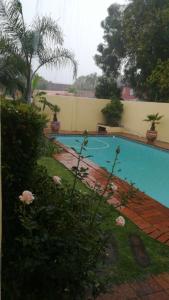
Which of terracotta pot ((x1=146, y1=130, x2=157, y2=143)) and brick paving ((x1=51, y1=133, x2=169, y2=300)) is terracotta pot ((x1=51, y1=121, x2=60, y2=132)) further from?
brick paving ((x1=51, y1=133, x2=169, y2=300))

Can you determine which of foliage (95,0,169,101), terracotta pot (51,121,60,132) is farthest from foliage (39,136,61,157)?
foliage (95,0,169,101)

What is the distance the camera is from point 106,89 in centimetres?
1536

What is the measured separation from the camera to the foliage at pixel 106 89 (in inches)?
600

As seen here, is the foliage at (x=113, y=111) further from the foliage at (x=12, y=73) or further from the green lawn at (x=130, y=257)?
the green lawn at (x=130, y=257)

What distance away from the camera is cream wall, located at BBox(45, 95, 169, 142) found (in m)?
12.7

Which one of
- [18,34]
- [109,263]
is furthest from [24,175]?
[18,34]

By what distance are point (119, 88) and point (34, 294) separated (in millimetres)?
14658

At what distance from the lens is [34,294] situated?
1949 millimetres

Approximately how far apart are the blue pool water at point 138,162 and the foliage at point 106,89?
377 centimetres

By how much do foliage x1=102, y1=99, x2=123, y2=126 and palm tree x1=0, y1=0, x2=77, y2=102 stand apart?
5.28m

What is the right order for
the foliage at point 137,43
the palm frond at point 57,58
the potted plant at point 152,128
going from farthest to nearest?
the foliage at point 137,43
the potted plant at point 152,128
the palm frond at point 57,58

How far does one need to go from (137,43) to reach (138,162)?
327 inches

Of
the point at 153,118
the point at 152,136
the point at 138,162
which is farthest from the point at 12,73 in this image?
the point at 152,136

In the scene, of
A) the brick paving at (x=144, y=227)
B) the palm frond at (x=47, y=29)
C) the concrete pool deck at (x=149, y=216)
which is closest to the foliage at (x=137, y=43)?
the palm frond at (x=47, y=29)
